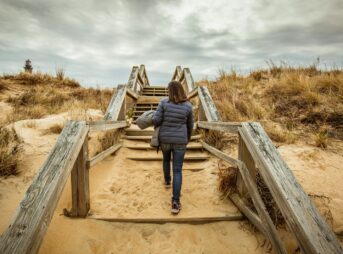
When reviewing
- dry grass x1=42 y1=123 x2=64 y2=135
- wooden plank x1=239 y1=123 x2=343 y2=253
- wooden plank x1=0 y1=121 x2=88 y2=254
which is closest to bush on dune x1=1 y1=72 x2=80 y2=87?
dry grass x1=42 y1=123 x2=64 y2=135

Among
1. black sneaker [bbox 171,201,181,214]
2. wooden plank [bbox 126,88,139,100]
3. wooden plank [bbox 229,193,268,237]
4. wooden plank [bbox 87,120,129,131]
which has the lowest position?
black sneaker [bbox 171,201,181,214]

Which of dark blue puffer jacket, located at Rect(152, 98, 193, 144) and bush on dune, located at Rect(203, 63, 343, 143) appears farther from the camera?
bush on dune, located at Rect(203, 63, 343, 143)

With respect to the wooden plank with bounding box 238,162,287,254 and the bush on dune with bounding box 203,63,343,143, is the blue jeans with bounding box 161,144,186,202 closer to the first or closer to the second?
the wooden plank with bounding box 238,162,287,254

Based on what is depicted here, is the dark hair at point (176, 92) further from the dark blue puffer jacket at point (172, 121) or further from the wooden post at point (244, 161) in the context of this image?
the wooden post at point (244, 161)

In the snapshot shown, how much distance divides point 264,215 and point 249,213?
0.35 meters

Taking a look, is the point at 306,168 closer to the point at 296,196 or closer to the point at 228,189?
the point at 228,189

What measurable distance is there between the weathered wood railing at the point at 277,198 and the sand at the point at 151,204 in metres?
0.29

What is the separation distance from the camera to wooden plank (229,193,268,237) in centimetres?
221

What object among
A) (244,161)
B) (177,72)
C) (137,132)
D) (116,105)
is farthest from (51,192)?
(177,72)

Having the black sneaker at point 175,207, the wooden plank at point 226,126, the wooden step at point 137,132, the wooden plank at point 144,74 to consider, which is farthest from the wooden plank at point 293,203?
the wooden plank at point 144,74

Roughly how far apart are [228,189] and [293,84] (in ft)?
15.4

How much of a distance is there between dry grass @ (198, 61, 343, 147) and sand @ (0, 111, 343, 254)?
2.75 feet

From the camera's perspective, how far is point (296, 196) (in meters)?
1.72

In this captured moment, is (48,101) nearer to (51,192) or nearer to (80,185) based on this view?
(80,185)
